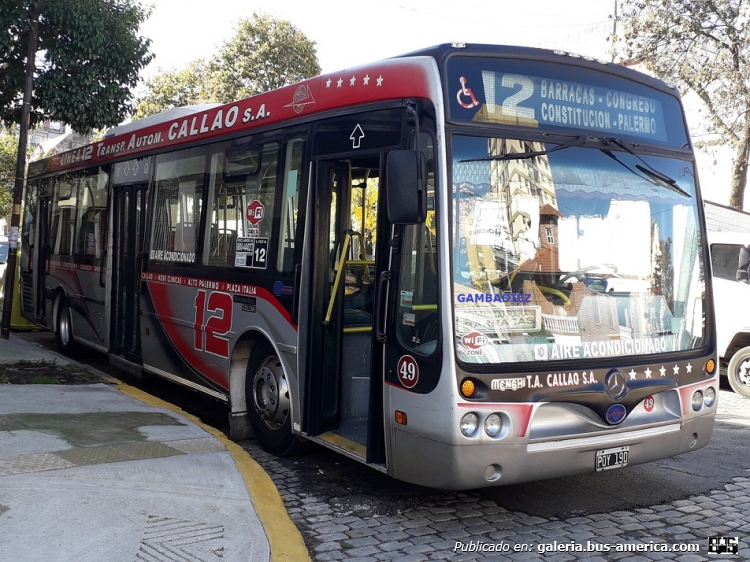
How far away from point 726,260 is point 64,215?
933 cm

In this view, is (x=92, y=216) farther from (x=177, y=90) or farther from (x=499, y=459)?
(x=177, y=90)

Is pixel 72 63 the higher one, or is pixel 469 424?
pixel 72 63

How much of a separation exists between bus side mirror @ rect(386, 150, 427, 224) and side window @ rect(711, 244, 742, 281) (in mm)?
7683

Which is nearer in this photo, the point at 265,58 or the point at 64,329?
the point at 64,329

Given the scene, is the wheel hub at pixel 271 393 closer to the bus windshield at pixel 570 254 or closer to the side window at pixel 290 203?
the side window at pixel 290 203

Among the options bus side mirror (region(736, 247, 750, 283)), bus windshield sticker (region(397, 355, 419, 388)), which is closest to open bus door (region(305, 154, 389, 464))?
bus windshield sticker (region(397, 355, 419, 388))

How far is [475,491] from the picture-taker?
5980mm

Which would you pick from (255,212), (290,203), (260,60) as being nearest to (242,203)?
(255,212)

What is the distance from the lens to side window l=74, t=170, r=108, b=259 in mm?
10344

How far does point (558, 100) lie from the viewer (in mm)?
5371

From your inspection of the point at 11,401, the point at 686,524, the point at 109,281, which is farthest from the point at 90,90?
the point at 686,524

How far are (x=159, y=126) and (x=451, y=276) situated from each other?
207 inches

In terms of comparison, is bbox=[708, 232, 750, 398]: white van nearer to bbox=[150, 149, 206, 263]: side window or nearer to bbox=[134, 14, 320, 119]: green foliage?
bbox=[150, 149, 206, 263]: side window

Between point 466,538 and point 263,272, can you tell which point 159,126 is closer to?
point 263,272
